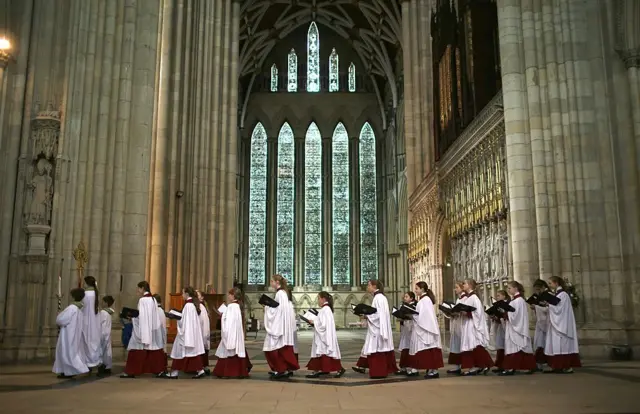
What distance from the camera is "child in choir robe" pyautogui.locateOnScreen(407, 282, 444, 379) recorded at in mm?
9633

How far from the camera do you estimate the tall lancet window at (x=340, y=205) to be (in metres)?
40.2

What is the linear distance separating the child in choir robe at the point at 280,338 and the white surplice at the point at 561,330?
172 inches

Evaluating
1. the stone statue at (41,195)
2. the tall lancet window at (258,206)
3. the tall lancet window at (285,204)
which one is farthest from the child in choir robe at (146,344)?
the tall lancet window at (258,206)

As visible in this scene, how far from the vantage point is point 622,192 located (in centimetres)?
1227

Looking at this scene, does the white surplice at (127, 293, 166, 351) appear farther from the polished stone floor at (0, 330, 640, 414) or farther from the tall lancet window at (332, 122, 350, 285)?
the tall lancet window at (332, 122, 350, 285)

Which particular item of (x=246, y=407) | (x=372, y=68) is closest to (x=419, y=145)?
(x=372, y=68)

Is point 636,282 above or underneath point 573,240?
underneath

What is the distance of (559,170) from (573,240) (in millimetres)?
1545

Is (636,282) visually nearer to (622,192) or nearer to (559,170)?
(622,192)

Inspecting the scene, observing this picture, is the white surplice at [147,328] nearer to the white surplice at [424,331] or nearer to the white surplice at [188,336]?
the white surplice at [188,336]

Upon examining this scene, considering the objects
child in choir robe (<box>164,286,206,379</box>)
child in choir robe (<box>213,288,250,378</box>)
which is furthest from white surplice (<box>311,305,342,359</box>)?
child in choir robe (<box>164,286,206,379</box>)

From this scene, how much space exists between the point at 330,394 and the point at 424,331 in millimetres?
2800

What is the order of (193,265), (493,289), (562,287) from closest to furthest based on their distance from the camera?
(562,287) < (493,289) < (193,265)

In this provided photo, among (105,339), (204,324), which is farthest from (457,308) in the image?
(105,339)
